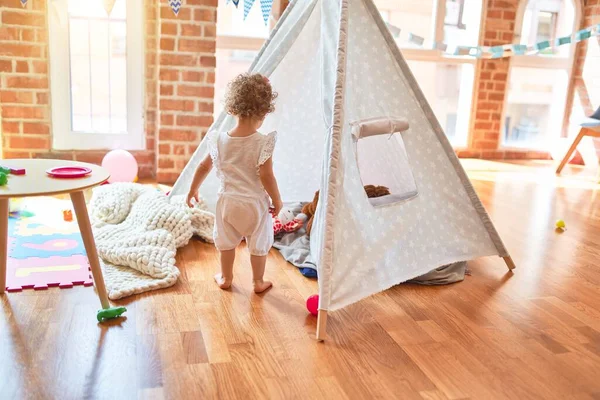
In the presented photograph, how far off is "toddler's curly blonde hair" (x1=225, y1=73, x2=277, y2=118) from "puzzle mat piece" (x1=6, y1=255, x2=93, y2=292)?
2.78ft

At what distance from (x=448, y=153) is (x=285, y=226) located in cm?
86

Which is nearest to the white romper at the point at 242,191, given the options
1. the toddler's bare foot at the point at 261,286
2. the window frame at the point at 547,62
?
the toddler's bare foot at the point at 261,286

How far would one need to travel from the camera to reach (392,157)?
2639mm

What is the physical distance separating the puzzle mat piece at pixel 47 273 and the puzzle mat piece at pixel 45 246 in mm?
48

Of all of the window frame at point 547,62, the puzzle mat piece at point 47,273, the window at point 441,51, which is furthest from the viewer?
the window frame at point 547,62

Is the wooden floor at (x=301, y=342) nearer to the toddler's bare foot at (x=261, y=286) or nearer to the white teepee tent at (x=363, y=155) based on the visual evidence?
the toddler's bare foot at (x=261, y=286)

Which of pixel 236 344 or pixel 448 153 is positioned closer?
pixel 236 344

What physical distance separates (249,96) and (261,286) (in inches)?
27.6

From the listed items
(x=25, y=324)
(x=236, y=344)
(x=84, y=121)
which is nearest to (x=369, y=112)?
(x=236, y=344)

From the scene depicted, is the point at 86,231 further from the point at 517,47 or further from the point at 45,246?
the point at 517,47

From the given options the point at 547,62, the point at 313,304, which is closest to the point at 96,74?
the point at 313,304

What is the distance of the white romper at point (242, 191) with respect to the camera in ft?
6.68

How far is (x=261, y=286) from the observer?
2.21 m

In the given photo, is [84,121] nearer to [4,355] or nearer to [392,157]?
[392,157]
